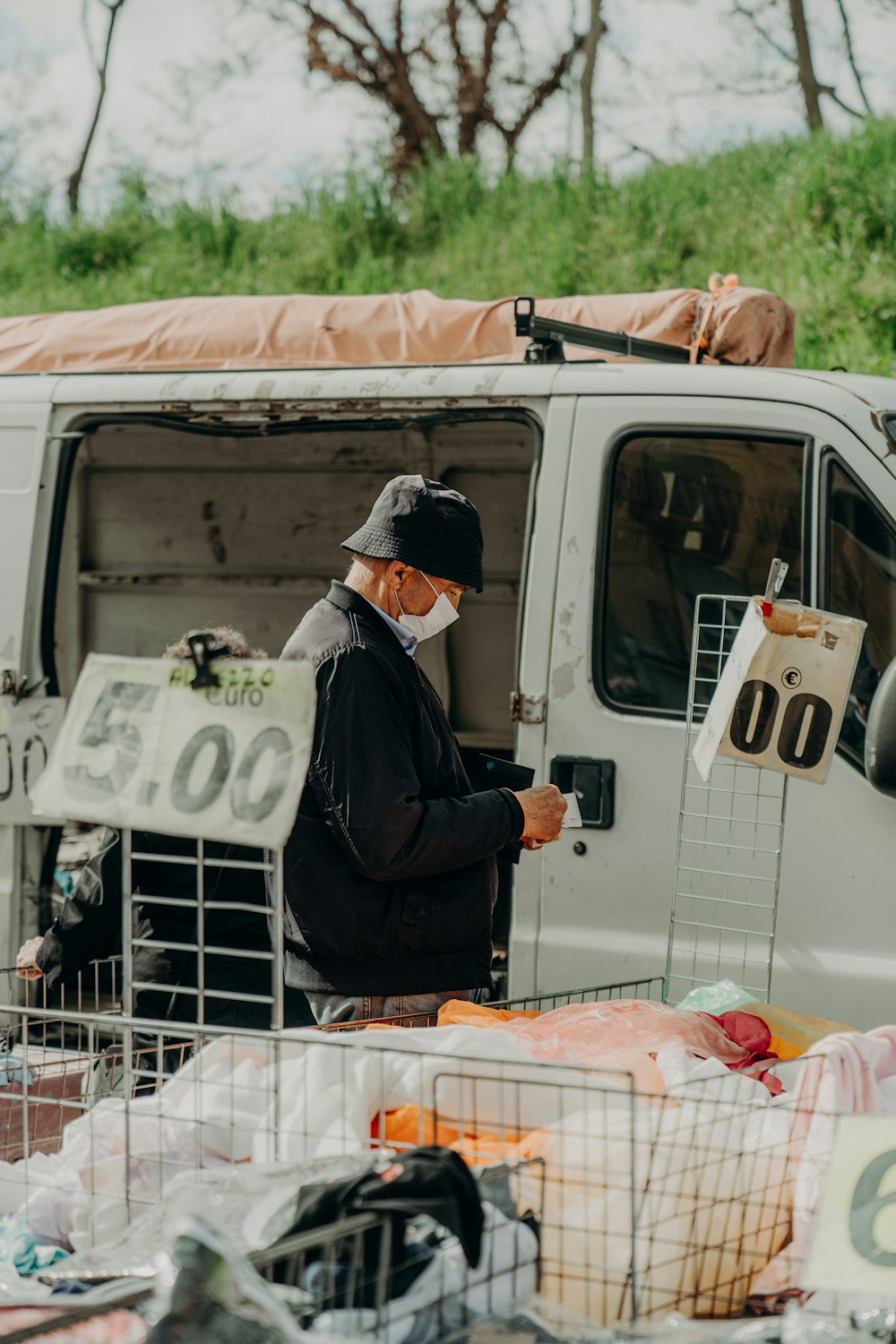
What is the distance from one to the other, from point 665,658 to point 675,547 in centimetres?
31

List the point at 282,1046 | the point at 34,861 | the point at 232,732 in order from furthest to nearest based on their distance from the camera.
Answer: the point at 34,861 → the point at 282,1046 → the point at 232,732

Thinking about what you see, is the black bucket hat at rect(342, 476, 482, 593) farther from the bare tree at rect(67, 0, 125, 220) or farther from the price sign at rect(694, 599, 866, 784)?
the bare tree at rect(67, 0, 125, 220)

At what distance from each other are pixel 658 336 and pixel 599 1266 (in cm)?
326

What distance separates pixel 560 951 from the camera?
3705 mm

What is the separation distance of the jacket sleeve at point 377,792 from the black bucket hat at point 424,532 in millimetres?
214

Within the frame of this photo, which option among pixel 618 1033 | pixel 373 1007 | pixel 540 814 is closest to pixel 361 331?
pixel 540 814

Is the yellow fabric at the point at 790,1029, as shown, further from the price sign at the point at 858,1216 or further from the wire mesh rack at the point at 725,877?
the price sign at the point at 858,1216

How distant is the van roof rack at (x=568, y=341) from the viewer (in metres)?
3.90

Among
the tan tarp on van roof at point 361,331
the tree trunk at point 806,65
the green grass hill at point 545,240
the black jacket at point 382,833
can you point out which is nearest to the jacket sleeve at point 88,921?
the black jacket at point 382,833

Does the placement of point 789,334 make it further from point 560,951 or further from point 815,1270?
point 815,1270

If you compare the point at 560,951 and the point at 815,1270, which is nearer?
the point at 815,1270

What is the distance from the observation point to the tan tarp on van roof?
14.2ft

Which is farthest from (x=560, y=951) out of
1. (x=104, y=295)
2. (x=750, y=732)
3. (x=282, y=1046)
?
(x=104, y=295)

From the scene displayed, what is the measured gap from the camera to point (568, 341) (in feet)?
13.3
